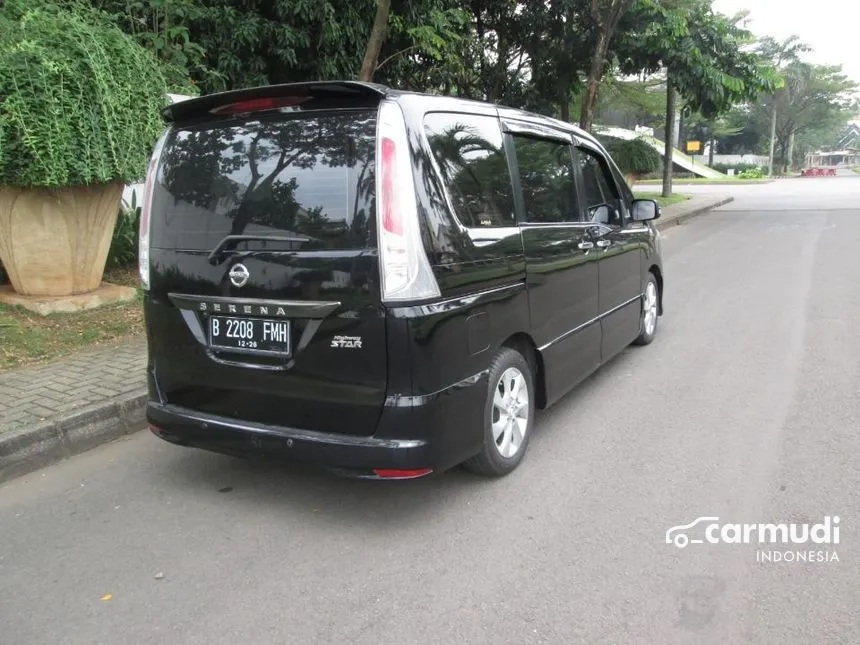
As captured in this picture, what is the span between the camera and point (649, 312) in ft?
20.1

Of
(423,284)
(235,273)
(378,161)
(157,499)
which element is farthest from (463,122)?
(157,499)

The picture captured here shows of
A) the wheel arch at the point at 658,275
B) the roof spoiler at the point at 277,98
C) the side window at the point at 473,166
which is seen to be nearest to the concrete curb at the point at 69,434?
the roof spoiler at the point at 277,98

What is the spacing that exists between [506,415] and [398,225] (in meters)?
1.26

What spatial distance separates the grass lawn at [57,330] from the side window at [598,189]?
403cm

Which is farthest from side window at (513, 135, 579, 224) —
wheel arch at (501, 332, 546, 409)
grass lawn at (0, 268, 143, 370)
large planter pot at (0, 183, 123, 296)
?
large planter pot at (0, 183, 123, 296)

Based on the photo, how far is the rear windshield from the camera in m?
2.92

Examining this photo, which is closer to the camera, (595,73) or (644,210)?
(644,210)

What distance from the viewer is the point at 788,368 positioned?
537cm

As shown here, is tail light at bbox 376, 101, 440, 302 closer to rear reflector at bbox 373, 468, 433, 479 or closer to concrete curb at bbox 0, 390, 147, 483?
rear reflector at bbox 373, 468, 433, 479

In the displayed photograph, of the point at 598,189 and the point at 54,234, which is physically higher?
the point at 598,189

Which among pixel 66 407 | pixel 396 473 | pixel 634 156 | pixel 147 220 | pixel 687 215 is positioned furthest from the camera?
pixel 634 156

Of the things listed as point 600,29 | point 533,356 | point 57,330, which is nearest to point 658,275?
point 533,356

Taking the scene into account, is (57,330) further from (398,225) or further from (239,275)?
(398,225)

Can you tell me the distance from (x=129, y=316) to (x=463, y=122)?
14.1ft
